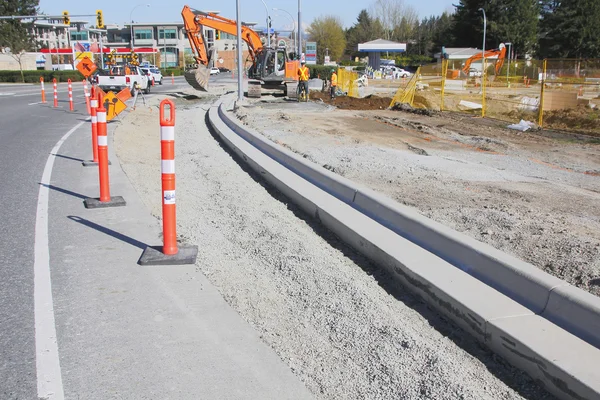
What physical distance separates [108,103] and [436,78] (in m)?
16.5

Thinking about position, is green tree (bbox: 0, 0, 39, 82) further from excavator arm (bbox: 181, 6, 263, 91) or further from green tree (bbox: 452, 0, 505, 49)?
green tree (bbox: 452, 0, 505, 49)

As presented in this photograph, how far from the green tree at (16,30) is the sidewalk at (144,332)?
202 ft

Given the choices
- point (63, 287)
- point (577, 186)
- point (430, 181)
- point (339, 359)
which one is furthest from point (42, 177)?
point (577, 186)

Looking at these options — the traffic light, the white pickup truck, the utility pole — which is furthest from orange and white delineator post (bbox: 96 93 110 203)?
the traffic light

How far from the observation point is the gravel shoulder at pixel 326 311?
390 cm

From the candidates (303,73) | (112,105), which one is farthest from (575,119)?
(112,105)

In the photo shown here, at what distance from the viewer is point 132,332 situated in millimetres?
4699

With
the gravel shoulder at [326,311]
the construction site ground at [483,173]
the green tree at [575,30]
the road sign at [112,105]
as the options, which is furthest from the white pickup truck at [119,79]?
the green tree at [575,30]

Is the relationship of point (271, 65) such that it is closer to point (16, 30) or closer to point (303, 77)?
point (303, 77)

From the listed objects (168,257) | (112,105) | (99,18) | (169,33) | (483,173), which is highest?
(169,33)

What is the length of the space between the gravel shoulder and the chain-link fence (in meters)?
14.8

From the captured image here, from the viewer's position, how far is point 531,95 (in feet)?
78.3

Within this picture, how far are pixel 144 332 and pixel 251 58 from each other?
34047 mm

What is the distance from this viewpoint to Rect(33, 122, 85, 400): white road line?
12.9ft
